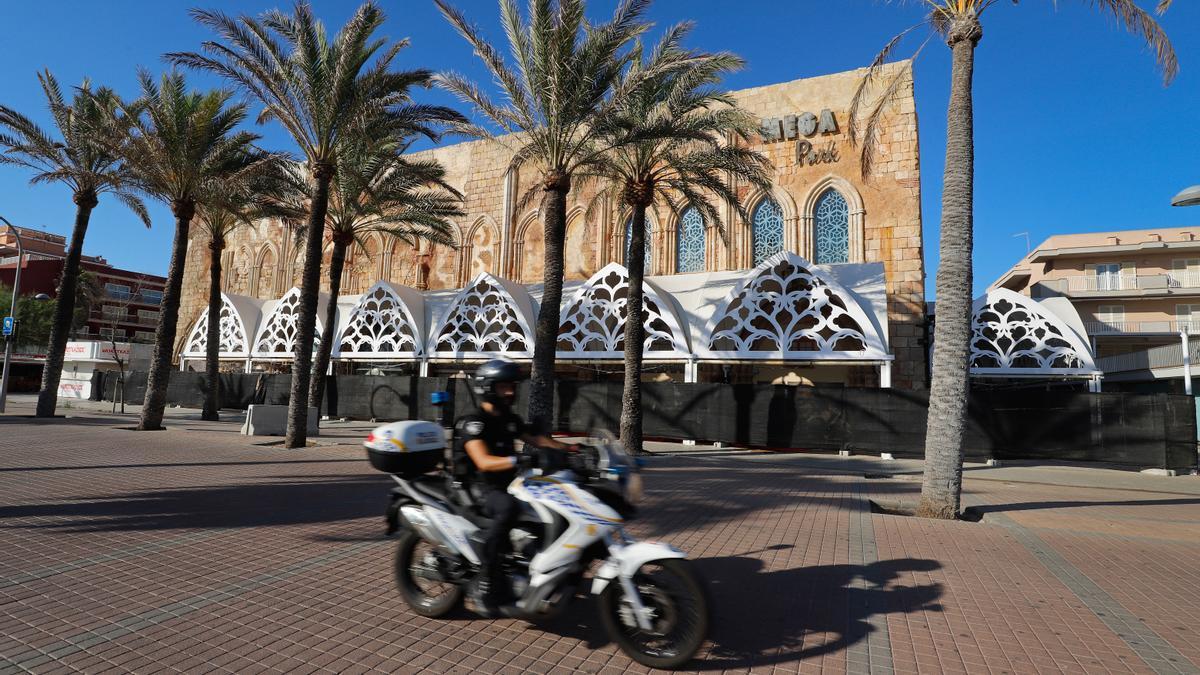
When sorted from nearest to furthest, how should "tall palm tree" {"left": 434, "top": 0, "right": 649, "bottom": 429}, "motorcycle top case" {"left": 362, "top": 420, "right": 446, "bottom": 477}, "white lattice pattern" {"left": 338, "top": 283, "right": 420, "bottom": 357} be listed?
"motorcycle top case" {"left": 362, "top": 420, "right": 446, "bottom": 477} < "tall palm tree" {"left": 434, "top": 0, "right": 649, "bottom": 429} < "white lattice pattern" {"left": 338, "top": 283, "right": 420, "bottom": 357}

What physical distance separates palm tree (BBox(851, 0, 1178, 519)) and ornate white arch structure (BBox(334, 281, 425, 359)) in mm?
17346

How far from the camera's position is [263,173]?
1614 centimetres

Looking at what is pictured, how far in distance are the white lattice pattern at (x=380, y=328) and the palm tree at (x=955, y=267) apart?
57.2 feet

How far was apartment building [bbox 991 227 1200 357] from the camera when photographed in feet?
111

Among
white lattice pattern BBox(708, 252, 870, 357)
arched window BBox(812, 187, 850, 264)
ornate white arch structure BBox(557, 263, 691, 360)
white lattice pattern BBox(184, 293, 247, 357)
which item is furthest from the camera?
white lattice pattern BBox(184, 293, 247, 357)

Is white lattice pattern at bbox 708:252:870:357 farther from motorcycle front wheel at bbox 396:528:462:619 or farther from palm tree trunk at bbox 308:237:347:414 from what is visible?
motorcycle front wheel at bbox 396:528:462:619

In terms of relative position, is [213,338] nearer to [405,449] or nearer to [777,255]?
[777,255]

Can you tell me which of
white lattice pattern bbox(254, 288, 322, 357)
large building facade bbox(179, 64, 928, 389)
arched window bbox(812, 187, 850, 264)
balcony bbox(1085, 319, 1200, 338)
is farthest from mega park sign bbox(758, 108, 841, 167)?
balcony bbox(1085, 319, 1200, 338)

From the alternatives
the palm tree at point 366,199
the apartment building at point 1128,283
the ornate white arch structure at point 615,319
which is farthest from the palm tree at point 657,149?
the apartment building at point 1128,283

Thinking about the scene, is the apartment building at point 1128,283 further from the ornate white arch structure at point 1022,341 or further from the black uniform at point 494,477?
the black uniform at point 494,477

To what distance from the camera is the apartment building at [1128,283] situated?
33719mm

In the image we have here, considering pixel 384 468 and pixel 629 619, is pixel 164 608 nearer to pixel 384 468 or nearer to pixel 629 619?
pixel 384 468

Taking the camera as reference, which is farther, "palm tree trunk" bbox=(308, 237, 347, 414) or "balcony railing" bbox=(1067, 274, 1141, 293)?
"balcony railing" bbox=(1067, 274, 1141, 293)

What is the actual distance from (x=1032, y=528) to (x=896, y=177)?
1679 cm
